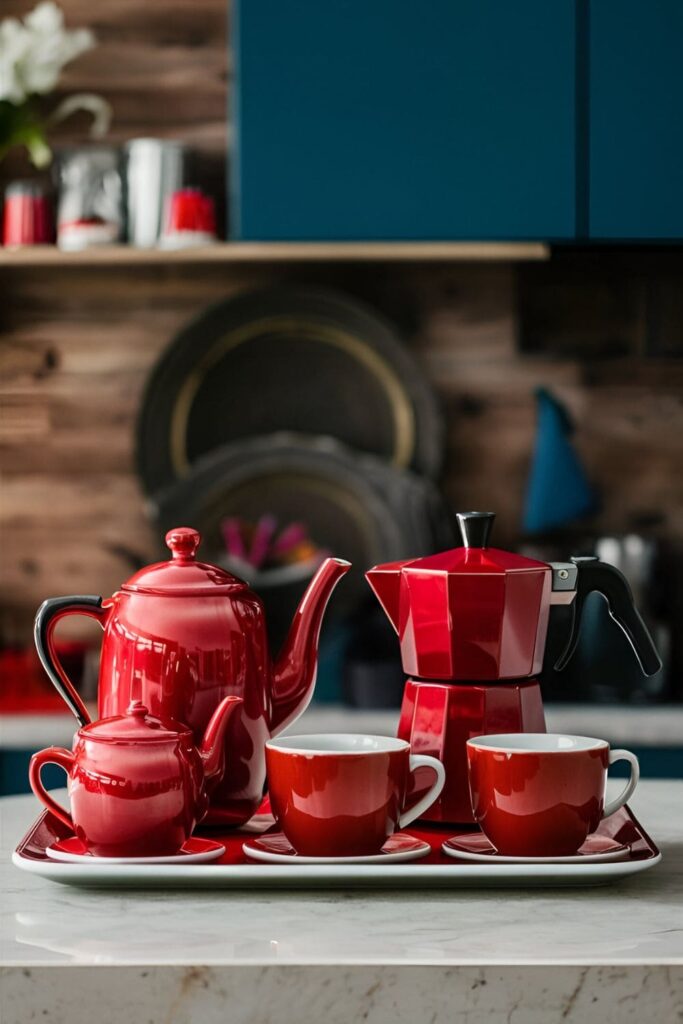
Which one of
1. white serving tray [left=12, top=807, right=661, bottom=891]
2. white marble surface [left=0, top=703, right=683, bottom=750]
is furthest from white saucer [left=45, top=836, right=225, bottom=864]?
white marble surface [left=0, top=703, right=683, bottom=750]

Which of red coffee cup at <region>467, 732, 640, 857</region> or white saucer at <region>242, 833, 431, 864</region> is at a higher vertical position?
red coffee cup at <region>467, 732, 640, 857</region>

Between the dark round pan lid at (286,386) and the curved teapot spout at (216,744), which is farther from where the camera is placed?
the dark round pan lid at (286,386)

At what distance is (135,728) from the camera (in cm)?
89

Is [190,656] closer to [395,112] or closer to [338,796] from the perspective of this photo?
[338,796]

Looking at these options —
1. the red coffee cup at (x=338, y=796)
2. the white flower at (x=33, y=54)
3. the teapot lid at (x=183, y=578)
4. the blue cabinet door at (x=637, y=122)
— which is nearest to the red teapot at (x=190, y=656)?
the teapot lid at (x=183, y=578)

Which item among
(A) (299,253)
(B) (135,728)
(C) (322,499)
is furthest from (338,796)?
(C) (322,499)

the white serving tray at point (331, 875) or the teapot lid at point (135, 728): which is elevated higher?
the teapot lid at point (135, 728)

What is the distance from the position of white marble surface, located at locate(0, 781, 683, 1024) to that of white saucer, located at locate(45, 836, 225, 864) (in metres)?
0.08

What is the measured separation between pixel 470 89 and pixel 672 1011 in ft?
6.35

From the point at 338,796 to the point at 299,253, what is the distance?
168cm

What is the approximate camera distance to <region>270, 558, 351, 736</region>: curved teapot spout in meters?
1.06

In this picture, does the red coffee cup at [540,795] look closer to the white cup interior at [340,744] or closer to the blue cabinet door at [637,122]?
the white cup interior at [340,744]

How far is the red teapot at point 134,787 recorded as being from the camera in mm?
861

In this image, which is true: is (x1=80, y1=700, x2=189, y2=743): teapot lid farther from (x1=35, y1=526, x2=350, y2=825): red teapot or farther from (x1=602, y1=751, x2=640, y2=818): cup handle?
(x1=602, y1=751, x2=640, y2=818): cup handle
